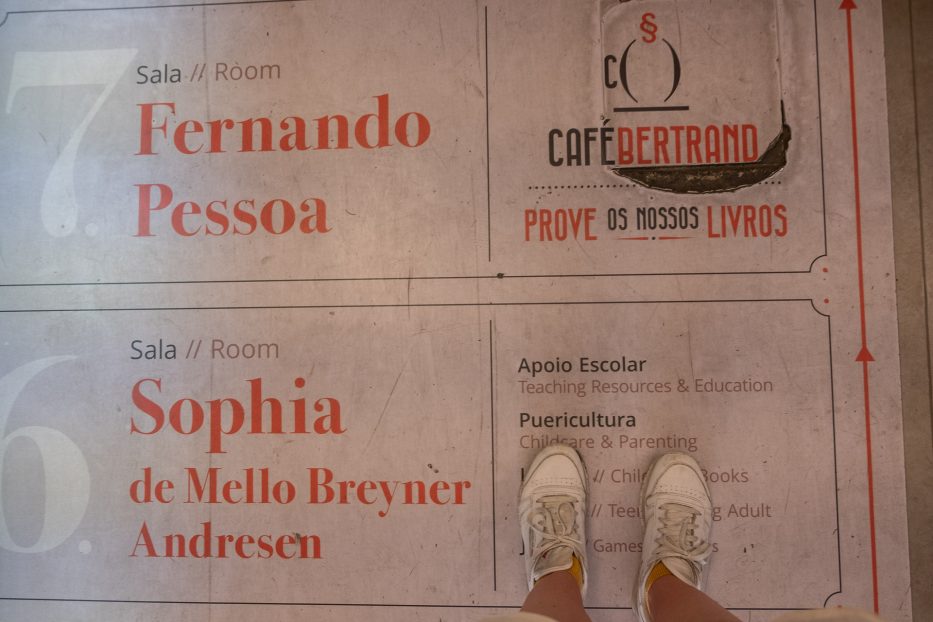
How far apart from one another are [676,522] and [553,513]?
0.89 ft

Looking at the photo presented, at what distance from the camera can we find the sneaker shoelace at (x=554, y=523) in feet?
4.45

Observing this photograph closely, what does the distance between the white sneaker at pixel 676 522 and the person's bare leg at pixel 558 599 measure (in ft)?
0.58

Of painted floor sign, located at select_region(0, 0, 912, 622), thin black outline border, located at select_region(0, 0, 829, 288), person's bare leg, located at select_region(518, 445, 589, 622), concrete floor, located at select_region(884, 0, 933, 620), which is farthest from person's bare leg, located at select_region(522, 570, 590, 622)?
concrete floor, located at select_region(884, 0, 933, 620)

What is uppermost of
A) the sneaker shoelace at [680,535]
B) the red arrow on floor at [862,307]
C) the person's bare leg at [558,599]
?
the red arrow on floor at [862,307]

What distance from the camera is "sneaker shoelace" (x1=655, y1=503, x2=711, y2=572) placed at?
4.39 ft

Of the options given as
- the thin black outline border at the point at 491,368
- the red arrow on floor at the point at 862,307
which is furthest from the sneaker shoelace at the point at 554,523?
the red arrow on floor at the point at 862,307

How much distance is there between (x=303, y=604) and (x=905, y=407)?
4.83 feet

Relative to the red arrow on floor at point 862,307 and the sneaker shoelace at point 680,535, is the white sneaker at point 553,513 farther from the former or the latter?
the red arrow on floor at point 862,307

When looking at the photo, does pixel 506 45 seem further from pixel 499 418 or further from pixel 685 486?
pixel 685 486

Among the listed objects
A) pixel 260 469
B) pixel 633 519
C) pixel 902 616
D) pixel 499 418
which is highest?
pixel 499 418

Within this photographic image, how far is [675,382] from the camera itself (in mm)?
1422

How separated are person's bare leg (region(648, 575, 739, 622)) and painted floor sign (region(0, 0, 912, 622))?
11cm

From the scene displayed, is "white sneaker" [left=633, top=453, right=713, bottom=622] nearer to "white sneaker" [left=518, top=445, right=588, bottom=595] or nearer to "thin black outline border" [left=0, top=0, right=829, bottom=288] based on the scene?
"white sneaker" [left=518, top=445, right=588, bottom=595]

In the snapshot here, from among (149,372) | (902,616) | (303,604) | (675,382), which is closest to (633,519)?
(675,382)
